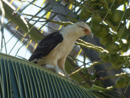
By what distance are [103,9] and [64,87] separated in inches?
29.6

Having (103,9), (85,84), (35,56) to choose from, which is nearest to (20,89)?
(103,9)

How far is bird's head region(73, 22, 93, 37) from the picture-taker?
3.26 m

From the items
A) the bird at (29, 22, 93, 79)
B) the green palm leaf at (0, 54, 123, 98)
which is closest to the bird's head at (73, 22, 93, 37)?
the bird at (29, 22, 93, 79)

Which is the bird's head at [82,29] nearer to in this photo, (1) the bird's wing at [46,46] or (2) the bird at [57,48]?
(2) the bird at [57,48]

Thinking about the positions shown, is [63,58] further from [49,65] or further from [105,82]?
[105,82]

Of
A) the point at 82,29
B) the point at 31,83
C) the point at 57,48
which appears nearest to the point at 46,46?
the point at 57,48

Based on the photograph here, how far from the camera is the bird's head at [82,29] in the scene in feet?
A: 10.7

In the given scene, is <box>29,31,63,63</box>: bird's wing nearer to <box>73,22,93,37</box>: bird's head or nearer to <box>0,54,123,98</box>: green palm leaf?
<box>73,22,93,37</box>: bird's head

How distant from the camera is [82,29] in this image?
131 inches

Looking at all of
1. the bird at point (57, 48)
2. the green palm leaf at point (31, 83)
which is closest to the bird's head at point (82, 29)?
the bird at point (57, 48)

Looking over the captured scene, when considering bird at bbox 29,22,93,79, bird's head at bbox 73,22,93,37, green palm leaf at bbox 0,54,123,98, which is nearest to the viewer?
green palm leaf at bbox 0,54,123,98

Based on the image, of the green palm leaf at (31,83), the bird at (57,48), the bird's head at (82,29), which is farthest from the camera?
the bird at (57,48)

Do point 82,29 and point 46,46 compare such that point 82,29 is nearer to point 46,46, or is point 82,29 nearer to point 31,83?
point 46,46

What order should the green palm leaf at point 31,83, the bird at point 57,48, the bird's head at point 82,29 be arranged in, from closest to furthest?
the green palm leaf at point 31,83
the bird's head at point 82,29
the bird at point 57,48
